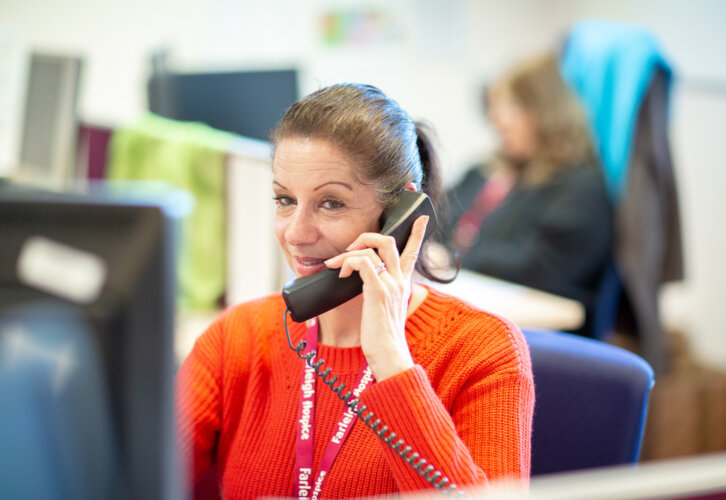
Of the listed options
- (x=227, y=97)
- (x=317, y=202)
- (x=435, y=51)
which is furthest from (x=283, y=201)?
(x=435, y=51)

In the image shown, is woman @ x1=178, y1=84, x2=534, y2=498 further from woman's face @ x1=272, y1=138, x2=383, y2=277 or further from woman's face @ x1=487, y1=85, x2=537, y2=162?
woman's face @ x1=487, y1=85, x2=537, y2=162

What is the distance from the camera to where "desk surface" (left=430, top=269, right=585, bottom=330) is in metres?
1.93

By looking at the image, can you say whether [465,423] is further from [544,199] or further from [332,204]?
[544,199]

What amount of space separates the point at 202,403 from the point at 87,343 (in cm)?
60

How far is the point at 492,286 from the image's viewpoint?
2.26 m

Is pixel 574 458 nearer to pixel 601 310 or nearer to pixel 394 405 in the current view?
pixel 394 405

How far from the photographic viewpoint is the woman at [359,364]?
87 centimetres

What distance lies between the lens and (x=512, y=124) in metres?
2.62

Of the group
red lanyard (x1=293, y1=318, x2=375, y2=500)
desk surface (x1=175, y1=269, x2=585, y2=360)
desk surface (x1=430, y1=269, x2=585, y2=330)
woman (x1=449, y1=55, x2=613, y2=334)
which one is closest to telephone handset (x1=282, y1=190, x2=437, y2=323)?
red lanyard (x1=293, y1=318, x2=375, y2=500)

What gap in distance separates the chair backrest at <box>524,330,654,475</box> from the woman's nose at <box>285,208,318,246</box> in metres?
0.35

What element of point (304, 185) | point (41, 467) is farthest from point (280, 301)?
point (41, 467)

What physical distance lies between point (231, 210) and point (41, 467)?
131cm

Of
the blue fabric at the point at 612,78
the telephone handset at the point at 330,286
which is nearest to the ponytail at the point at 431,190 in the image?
the telephone handset at the point at 330,286

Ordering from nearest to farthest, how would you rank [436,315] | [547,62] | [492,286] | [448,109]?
[436,315]
[492,286]
[547,62]
[448,109]
